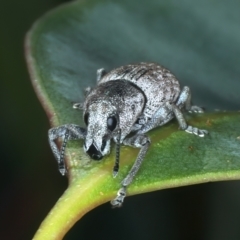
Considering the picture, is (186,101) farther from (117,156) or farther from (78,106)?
(117,156)

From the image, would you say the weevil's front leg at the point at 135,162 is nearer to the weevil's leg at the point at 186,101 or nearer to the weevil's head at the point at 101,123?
the weevil's head at the point at 101,123

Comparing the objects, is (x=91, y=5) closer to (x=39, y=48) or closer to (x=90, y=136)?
(x=39, y=48)

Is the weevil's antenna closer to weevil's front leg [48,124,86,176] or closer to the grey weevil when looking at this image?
the grey weevil

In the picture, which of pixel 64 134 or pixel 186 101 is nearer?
pixel 64 134

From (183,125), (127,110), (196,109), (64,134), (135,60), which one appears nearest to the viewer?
(64,134)

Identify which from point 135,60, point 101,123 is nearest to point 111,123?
point 101,123

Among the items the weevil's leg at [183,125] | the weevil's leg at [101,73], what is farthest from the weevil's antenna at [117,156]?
the weevil's leg at [101,73]

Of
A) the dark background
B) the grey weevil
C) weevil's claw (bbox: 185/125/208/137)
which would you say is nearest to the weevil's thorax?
the grey weevil
